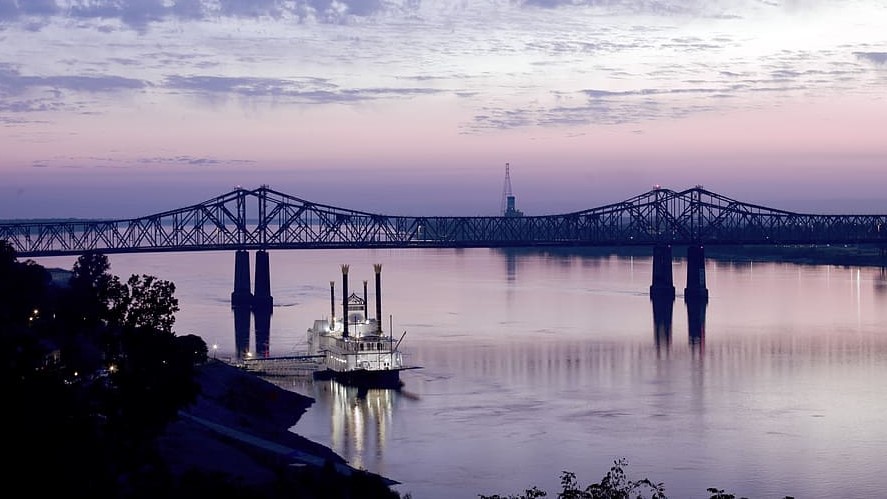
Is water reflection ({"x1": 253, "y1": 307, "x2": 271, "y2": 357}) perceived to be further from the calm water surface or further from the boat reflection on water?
the boat reflection on water

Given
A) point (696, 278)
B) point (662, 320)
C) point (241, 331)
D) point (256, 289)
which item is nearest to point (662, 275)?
point (696, 278)

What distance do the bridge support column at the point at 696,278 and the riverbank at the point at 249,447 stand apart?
164 feet

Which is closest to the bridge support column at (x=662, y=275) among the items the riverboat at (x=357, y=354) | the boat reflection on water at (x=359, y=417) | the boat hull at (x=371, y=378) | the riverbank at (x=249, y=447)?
the riverboat at (x=357, y=354)

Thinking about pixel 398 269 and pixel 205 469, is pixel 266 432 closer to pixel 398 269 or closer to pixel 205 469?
pixel 205 469

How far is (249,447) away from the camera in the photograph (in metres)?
30.7

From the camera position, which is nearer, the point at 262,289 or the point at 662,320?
the point at 662,320

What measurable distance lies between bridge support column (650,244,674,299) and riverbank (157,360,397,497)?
52.2 meters

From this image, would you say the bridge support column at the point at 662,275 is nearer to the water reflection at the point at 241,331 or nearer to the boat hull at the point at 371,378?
the water reflection at the point at 241,331

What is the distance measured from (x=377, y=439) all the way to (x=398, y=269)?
10053cm

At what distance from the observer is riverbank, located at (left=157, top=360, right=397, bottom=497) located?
26.1 meters

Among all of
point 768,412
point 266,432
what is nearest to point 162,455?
point 266,432

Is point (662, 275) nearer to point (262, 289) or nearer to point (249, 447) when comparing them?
point (262, 289)

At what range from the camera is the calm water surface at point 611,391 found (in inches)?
1309

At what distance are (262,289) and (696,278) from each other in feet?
94.4
